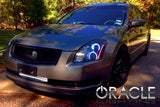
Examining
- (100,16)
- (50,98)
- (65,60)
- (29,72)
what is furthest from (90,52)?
(100,16)

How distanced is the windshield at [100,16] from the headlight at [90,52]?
3.63 ft

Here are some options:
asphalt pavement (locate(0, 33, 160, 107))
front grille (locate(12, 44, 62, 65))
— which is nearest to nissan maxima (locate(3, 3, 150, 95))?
front grille (locate(12, 44, 62, 65))

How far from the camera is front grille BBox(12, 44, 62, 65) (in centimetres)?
205

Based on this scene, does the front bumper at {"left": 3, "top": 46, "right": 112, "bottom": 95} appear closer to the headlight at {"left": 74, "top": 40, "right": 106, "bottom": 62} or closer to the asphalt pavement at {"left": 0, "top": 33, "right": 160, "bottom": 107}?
the headlight at {"left": 74, "top": 40, "right": 106, "bottom": 62}

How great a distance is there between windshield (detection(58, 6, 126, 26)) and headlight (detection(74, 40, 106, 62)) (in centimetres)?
111

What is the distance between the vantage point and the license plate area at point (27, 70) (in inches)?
82.0

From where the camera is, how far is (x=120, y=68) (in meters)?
2.78

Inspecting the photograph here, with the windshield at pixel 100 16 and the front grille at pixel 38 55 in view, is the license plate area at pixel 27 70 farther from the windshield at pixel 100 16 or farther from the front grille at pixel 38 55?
the windshield at pixel 100 16

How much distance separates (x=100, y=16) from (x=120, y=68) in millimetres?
1243

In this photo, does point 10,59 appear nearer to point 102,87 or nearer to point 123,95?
point 102,87

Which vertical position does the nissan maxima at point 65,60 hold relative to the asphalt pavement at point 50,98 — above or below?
above

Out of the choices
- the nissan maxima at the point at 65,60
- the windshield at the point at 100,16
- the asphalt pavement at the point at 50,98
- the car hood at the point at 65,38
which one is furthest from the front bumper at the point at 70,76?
the windshield at the point at 100,16

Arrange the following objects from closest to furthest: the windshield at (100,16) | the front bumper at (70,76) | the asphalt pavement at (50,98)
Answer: the front bumper at (70,76)
the asphalt pavement at (50,98)
the windshield at (100,16)

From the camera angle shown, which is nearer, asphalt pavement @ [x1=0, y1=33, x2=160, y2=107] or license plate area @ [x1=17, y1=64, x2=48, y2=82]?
license plate area @ [x1=17, y1=64, x2=48, y2=82]
